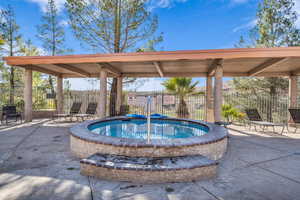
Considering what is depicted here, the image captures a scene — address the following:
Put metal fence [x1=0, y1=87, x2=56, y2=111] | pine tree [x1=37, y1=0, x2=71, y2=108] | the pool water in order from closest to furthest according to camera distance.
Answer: the pool water, metal fence [x1=0, y1=87, x2=56, y2=111], pine tree [x1=37, y1=0, x2=71, y2=108]

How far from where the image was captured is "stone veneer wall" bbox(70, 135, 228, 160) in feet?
10.7

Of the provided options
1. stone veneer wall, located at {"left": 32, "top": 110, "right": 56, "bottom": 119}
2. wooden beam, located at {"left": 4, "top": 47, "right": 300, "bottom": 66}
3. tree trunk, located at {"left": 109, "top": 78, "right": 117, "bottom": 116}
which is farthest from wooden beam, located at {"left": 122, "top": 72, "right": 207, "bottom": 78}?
stone veneer wall, located at {"left": 32, "top": 110, "right": 56, "bottom": 119}

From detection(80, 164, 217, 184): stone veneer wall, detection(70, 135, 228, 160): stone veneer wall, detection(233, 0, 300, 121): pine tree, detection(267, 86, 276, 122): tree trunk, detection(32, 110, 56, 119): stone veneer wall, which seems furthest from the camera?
detection(267, 86, 276, 122): tree trunk

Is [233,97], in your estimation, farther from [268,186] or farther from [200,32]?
[268,186]

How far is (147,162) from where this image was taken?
294 cm

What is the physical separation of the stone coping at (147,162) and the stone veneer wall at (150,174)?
5 cm

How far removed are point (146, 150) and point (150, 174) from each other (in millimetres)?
636

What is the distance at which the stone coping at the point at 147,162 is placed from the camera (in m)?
2.73

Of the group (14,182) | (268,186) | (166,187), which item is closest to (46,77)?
(14,182)

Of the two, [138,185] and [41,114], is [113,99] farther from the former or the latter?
[138,185]

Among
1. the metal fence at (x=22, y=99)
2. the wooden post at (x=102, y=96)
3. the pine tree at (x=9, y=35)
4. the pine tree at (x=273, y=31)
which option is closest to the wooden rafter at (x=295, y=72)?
the pine tree at (x=273, y=31)

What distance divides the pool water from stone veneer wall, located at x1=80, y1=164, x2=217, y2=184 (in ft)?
9.05

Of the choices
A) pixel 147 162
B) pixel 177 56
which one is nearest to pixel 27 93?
pixel 177 56

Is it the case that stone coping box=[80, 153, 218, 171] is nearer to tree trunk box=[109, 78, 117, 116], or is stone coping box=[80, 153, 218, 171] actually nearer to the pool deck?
the pool deck
